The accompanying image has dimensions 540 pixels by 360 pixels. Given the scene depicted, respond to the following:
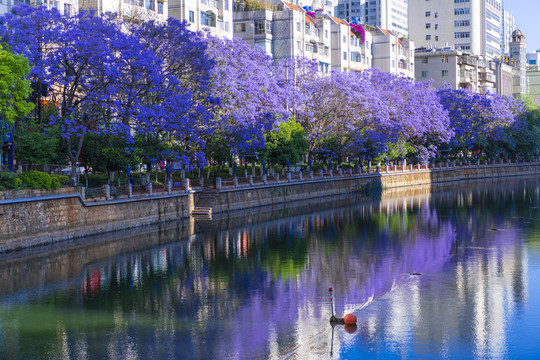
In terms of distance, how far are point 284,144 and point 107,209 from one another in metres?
27.0

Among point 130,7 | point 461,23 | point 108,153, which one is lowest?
point 108,153

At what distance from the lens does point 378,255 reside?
44250mm

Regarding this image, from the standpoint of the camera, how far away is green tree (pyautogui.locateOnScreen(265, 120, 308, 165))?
247ft

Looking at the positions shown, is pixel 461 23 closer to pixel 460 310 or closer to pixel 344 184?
pixel 344 184

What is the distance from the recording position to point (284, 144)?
76.1m

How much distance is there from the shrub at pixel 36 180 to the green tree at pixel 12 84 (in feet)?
10.4

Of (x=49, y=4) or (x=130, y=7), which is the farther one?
(x=130, y=7)

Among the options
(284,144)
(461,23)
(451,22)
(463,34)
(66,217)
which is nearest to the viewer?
(66,217)

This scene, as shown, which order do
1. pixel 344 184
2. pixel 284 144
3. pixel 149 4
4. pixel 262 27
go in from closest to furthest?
pixel 284 144 → pixel 149 4 → pixel 344 184 → pixel 262 27

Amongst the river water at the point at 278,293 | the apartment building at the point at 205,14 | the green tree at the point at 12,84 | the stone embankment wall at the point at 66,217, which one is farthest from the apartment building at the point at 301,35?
the green tree at the point at 12,84

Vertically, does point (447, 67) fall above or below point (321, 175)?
above

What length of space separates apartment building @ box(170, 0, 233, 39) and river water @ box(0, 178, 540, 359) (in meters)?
33.4

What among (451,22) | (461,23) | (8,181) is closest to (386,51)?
(451,22)

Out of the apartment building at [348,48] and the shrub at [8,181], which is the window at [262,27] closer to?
the apartment building at [348,48]
